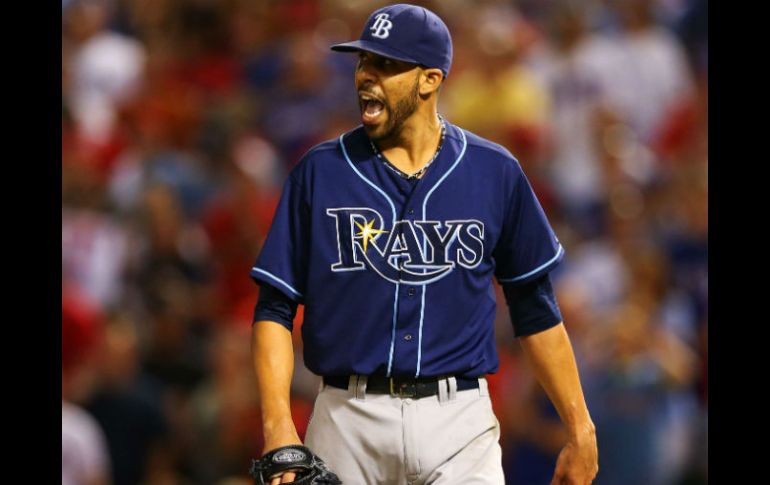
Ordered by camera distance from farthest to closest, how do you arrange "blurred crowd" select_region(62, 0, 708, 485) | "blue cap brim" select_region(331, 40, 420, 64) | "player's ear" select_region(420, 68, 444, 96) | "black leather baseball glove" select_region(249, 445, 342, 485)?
"blurred crowd" select_region(62, 0, 708, 485)
"player's ear" select_region(420, 68, 444, 96)
"blue cap brim" select_region(331, 40, 420, 64)
"black leather baseball glove" select_region(249, 445, 342, 485)

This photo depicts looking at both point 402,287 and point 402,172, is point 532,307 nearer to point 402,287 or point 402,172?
point 402,287

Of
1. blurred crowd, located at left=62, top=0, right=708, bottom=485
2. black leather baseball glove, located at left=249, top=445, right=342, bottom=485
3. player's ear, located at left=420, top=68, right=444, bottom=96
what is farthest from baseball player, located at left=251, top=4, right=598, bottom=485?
blurred crowd, located at left=62, top=0, right=708, bottom=485

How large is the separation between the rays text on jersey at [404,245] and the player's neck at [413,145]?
166 millimetres

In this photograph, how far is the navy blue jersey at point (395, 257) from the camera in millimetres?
3164

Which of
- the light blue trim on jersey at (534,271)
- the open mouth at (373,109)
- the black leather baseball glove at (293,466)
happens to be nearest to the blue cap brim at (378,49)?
the open mouth at (373,109)

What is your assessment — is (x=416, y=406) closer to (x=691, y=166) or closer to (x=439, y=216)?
(x=439, y=216)

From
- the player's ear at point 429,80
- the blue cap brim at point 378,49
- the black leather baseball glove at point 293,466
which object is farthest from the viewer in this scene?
the player's ear at point 429,80

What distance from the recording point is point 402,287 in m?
3.19

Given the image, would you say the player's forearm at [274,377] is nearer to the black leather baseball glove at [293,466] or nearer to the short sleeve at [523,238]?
the black leather baseball glove at [293,466]

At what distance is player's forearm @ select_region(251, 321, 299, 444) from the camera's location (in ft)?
9.93

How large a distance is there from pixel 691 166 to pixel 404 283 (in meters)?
4.11

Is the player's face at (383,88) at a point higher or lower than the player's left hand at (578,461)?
higher

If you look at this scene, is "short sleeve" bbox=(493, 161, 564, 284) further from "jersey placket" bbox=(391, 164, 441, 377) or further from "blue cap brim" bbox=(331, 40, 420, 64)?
"blue cap brim" bbox=(331, 40, 420, 64)
